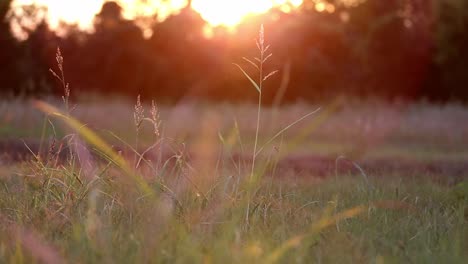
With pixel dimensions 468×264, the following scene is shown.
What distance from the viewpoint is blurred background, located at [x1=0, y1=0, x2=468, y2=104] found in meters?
22.2

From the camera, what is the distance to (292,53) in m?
22.7

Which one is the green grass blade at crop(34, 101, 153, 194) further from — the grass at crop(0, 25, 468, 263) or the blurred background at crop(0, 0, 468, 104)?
the blurred background at crop(0, 0, 468, 104)

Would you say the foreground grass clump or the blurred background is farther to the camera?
the blurred background

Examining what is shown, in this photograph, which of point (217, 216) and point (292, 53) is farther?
point (292, 53)

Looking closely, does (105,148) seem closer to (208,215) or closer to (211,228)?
(208,215)

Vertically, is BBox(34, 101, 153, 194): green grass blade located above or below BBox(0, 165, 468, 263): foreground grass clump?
above

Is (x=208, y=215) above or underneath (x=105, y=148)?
underneath

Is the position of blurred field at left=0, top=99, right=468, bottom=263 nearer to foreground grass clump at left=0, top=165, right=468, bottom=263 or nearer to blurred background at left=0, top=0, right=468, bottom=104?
foreground grass clump at left=0, top=165, right=468, bottom=263

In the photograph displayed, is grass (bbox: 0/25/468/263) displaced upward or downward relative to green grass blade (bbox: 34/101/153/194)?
downward

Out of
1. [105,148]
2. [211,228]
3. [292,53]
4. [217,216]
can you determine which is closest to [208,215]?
[217,216]

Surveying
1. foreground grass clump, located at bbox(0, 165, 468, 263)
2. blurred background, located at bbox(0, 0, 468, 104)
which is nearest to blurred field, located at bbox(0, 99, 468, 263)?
foreground grass clump, located at bbox(0, 165, 468, 263)

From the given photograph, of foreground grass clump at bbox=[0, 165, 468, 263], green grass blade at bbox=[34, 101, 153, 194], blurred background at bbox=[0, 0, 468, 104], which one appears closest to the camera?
foreground grass clump at bbox=[0, 165, 468, 263]

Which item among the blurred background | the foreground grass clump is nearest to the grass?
the foreground grass clump

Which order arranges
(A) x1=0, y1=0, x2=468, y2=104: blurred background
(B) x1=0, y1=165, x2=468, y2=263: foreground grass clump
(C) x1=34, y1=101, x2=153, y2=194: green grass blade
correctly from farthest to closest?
(A) x1=0, y1=0, x2=468, y2=104: blurred background, (C) x1=34, y1=101, x2=153, y2=194: green grass blade, (B) x1=0, y1=165, x2=468, y2=263: foreground grass clump
